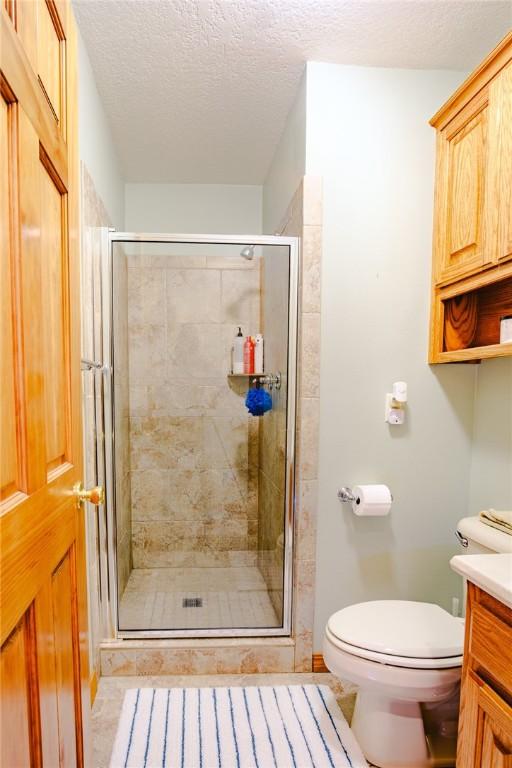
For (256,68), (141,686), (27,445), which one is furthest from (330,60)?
(141,686)

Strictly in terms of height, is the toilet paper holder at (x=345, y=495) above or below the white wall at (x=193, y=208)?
below

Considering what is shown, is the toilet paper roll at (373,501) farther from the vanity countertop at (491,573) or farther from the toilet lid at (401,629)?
the vanity countertop at (491,573)

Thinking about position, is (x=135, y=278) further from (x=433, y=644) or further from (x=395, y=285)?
(x=433, y=644)

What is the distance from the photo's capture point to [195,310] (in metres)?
2.65

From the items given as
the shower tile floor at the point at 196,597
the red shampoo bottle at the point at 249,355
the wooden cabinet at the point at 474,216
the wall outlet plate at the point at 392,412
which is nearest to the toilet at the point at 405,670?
the wall outlet plate at the point at 392,412

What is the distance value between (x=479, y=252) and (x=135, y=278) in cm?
165

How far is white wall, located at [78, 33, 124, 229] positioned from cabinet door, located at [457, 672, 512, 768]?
204 cm

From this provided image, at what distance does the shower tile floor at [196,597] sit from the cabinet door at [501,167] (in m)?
Answer: 1.80

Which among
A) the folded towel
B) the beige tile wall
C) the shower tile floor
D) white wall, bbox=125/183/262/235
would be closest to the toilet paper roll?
the folded towel

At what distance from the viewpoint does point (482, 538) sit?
147cm

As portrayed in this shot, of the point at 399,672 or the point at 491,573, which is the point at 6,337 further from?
the point at 399,672

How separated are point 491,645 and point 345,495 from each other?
36.3 inches

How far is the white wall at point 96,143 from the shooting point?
5.75ft

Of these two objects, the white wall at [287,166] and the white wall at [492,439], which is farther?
the white wall at [287,166]
